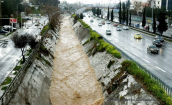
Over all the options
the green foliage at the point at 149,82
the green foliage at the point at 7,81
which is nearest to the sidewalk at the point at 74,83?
the green foliage at the point at 149,82

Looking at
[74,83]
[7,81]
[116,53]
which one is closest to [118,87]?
[116,53]

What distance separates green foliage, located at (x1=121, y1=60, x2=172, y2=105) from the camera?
48.2 ft

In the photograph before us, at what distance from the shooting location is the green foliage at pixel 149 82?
14688 mm

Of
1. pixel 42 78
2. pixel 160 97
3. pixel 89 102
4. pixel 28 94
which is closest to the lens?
pixel 160 97

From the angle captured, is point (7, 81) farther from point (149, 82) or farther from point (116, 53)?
point (149, 82)

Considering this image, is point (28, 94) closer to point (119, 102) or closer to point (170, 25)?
point (119, 102)

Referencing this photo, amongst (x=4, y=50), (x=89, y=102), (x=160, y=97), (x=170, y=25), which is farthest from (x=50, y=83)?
(x=170, y=25)

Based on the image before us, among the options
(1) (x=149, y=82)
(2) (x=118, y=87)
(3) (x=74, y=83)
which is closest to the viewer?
(1) (x=149, y=82)

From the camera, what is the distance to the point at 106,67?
2742 centimetres

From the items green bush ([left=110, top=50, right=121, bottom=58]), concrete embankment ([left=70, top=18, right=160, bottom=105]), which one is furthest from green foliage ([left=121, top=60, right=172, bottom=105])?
green bush ([left=110, top=50, right=121, bottom=58])

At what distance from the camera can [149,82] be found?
56.2 feet

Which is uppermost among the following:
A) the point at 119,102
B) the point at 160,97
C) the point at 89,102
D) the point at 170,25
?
the point at 170,25

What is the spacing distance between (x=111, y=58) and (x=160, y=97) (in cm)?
1329

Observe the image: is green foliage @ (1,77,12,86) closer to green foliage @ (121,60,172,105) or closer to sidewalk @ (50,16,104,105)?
sidewalk @ (50,16,104,105)
